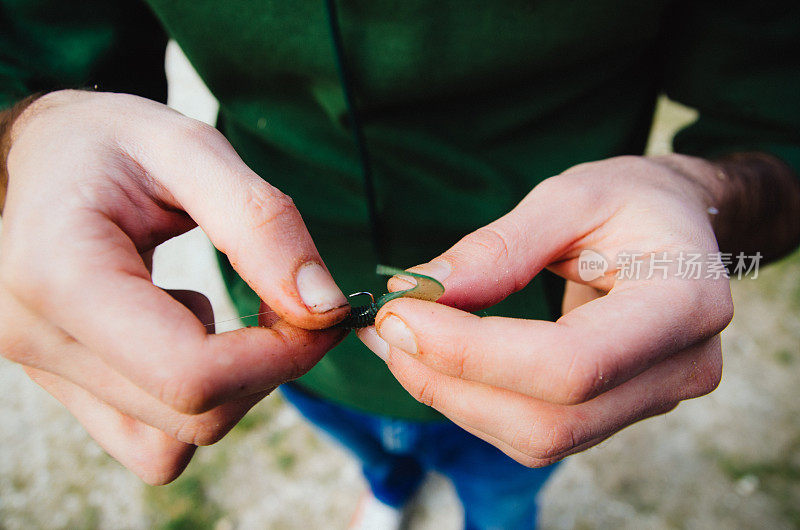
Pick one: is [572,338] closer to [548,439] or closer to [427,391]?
[548,439]

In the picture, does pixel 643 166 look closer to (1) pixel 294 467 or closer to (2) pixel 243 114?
(2) pixel 243 114

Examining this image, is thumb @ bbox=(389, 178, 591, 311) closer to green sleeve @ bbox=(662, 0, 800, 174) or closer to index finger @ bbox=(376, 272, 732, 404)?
index finger @ bbox=(376, 272, 732, 404)

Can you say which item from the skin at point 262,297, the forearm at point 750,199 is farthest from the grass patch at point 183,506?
the forearm at point 750,199

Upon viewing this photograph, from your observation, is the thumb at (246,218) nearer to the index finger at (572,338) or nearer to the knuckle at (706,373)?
the index finger at (572,338)

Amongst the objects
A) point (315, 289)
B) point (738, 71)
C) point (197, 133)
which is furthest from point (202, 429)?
point (738, 71)

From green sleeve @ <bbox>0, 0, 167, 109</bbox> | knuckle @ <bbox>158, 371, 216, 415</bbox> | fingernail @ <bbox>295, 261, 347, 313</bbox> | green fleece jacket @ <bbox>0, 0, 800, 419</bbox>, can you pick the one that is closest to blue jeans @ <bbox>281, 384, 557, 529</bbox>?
green fleece jacket @ <bbox>0, 0, 800, 419</bbox>

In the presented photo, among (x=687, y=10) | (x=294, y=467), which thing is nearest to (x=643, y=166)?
(x=687, y=10)

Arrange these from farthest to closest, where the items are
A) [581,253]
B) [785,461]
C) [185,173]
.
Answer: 1. [785,461]
2. [581,253]
3. [185,173]
